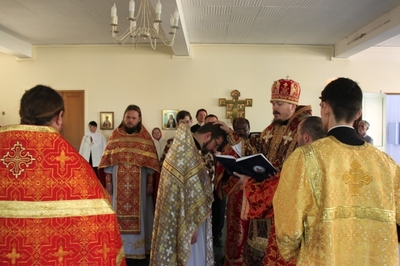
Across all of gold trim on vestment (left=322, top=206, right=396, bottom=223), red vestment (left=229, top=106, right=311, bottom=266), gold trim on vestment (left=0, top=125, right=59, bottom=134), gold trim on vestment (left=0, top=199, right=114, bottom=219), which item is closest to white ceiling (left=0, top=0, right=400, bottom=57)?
red vestment (left=229, top=106, right=311, bottom=266)

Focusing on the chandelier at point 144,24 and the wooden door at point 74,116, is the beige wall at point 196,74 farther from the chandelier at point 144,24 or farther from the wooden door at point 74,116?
the chandelier at point 144,24

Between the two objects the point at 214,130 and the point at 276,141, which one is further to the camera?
the point at 214,130

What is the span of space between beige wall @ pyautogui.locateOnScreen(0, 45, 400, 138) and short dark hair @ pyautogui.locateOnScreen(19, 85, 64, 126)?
704 centimetres

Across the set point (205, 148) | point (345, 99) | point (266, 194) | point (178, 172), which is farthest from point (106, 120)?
point (345, 99)

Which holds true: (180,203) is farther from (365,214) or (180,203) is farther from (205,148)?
(365,214)

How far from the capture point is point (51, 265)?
163 centimetres

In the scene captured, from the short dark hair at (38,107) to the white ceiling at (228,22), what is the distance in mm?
3737

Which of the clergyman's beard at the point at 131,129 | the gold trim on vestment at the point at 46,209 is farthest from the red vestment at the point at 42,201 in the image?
the clergyman's beard at the point at 131,129

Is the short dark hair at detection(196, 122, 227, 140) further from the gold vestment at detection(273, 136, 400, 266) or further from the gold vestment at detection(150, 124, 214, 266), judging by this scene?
the gold vestment at detection(273, 136, 400, 266)

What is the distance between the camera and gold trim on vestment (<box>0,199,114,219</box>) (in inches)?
63.5

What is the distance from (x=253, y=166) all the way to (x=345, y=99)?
0.72 meters

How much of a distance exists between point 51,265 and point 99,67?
765 cm

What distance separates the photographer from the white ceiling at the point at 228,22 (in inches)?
233

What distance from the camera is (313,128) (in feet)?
6.47
